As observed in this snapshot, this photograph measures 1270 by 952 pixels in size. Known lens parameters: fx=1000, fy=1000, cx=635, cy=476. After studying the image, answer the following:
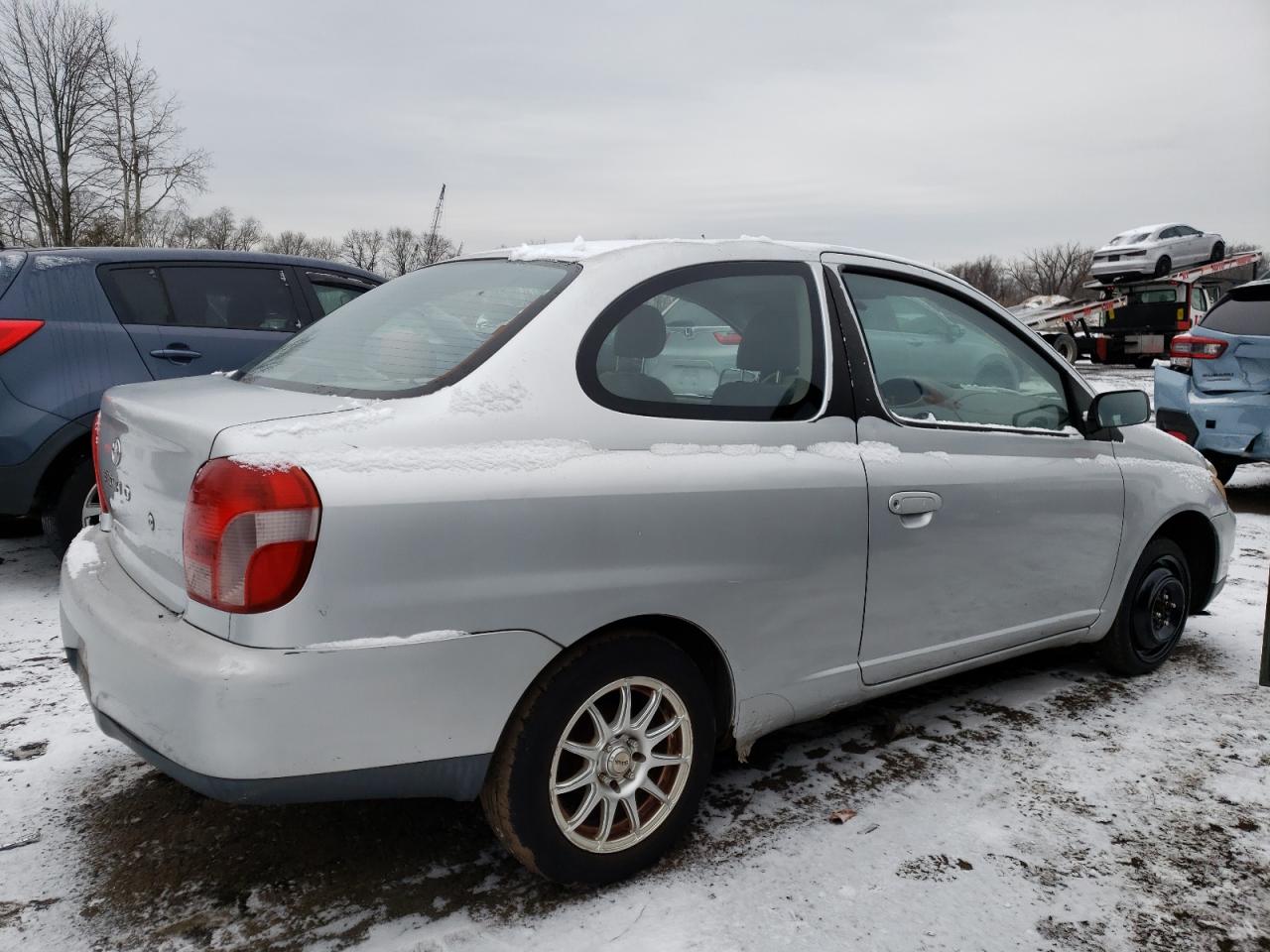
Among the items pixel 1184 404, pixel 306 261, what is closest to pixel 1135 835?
pixel 306 261

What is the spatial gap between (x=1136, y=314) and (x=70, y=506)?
23477mm

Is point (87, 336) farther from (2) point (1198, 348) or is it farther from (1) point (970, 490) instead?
(2) point (1198, 348)

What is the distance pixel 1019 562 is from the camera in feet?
11.0

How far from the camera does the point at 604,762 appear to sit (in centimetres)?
245

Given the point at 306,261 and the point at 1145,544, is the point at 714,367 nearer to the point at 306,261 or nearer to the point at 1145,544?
the point at 1145,544

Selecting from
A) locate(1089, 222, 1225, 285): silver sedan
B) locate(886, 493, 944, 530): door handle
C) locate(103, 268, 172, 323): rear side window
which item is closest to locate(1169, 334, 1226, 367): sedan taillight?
locate(886, 493, 944, 530): door handle

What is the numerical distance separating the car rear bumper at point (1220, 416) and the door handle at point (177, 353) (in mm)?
7101

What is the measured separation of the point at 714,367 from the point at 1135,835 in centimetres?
178

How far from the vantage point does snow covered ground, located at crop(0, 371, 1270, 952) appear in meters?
2.35

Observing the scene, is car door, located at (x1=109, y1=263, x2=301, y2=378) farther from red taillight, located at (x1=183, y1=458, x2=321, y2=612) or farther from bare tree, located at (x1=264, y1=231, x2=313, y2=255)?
bare tree, located at (x1=264, y1=231, x2=313, y2=255)

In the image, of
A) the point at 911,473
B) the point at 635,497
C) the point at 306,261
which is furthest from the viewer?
the point at 306,261

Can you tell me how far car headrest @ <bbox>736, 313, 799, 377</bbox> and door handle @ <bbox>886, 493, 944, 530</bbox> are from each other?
0.50 meters

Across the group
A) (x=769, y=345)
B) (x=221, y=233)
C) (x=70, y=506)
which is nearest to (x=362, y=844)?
(x=769, y=345)

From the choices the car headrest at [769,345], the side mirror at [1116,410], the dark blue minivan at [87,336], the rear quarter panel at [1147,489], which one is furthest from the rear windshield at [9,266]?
the rear quarter panel at [1147,489]
